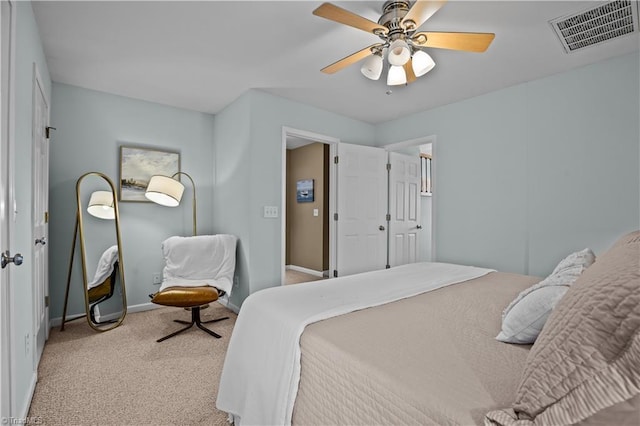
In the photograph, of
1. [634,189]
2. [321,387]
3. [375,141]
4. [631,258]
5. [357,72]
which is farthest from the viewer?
[375,141]

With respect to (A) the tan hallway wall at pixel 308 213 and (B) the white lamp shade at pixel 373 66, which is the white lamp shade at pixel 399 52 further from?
(A) the tan hallway wall at pixel 308 213

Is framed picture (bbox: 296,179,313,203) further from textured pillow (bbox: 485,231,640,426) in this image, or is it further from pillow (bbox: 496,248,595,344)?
textured pillow (bbox: 485,231,640,426)

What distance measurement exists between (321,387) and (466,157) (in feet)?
10.4

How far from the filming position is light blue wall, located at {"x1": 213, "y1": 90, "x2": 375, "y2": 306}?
11.0ft

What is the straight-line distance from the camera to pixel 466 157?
3523 mm

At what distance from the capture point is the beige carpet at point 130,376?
1763 millimetres

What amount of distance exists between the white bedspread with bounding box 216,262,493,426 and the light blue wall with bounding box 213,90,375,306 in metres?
1.55

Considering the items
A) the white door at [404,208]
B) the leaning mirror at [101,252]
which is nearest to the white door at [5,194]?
the leaning mirror at [101,252]

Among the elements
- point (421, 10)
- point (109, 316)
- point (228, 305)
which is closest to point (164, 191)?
point (109, 316)

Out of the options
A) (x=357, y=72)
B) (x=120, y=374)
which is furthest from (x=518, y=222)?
(x=120, y=374)

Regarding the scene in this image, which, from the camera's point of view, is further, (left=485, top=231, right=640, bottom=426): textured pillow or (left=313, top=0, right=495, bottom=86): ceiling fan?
(left=313, top=0, right=495, bottom=86): ceiling fan

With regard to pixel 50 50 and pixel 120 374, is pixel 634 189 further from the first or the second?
pixel 50 50

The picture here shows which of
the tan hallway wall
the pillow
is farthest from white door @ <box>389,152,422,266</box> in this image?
the pillow

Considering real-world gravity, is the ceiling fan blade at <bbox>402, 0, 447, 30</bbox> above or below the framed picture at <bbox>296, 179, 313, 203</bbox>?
above
